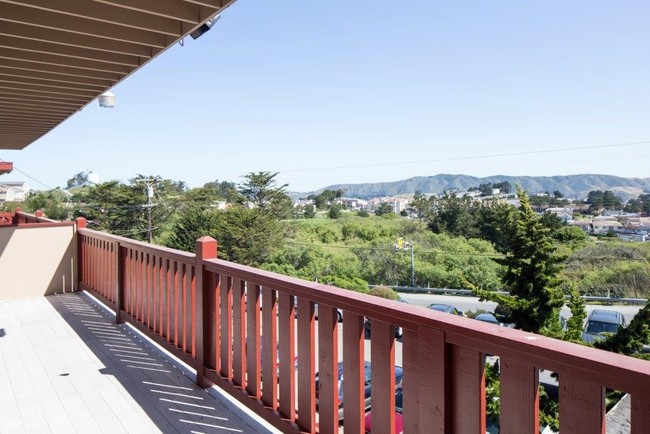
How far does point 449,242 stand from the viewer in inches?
1607

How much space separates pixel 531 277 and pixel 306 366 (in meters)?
16.5

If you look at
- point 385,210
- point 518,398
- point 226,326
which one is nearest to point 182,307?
point 226,326

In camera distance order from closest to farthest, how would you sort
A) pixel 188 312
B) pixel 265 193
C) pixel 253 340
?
pixel 253 340, pixel 188 312, pixel 265 193

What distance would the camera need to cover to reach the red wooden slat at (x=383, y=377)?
1482 mm

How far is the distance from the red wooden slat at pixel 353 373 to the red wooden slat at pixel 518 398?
0.55m

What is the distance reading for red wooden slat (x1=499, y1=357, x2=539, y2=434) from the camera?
3.55 ft

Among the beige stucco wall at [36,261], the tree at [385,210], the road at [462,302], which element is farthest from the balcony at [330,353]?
the tree at [385,210]

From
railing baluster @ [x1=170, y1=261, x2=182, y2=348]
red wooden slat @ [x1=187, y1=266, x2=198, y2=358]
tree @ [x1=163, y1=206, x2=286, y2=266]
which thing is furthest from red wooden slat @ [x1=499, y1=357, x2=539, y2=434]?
tree @ [x1=163, y1=206, x2=286, y2=266]

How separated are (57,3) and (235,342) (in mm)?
2264

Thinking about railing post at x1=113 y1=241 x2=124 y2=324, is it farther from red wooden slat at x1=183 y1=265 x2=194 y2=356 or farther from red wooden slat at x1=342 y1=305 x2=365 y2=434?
red wooden slat at x1=342 y1=305 x2=365 y2=434

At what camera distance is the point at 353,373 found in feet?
5.32

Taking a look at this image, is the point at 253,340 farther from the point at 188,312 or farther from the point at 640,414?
the point at 640,414

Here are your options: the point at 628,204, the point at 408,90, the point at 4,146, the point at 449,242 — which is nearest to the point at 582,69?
the point at 628,204

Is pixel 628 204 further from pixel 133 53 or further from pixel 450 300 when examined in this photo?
pixel 133 53
